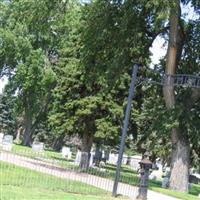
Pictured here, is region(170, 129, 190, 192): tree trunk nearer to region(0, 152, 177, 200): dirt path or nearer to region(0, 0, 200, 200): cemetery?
region(0, 0, 200, 200): cemetery

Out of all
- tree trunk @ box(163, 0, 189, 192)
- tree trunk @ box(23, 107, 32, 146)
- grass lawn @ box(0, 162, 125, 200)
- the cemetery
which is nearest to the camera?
grass lawn @ box(0, 162, 125, 200)

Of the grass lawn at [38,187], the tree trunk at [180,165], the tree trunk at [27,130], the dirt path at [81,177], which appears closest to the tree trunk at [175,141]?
the tree trunk at [180,165]

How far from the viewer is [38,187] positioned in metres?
15.4

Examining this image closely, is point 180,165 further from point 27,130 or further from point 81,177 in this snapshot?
point 27,130

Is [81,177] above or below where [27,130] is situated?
below

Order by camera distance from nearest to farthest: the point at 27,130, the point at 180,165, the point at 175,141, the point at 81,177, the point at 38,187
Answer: the point at 38,187 → the point at 81,177 → the point at 180,165 → the point at 175,141 → the point at 27,130

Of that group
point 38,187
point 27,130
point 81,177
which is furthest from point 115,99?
point 27,130

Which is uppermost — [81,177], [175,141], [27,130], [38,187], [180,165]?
[27,130]

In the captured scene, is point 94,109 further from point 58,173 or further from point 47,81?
point 47,81

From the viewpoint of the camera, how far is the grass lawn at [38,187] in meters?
13.3

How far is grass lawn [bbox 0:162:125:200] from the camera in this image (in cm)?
1328

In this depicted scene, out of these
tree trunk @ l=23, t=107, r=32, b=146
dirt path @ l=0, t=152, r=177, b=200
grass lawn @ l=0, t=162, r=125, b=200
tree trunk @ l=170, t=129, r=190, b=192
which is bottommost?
grass lawn @ l=0, t=162, r=125, b=200

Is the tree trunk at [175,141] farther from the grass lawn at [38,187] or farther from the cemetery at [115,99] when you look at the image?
the grass lawn at [38,187]

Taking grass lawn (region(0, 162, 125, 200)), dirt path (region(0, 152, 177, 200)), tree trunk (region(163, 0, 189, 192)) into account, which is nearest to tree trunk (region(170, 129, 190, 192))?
tree trunk (region(163, 0, 189, 192))
